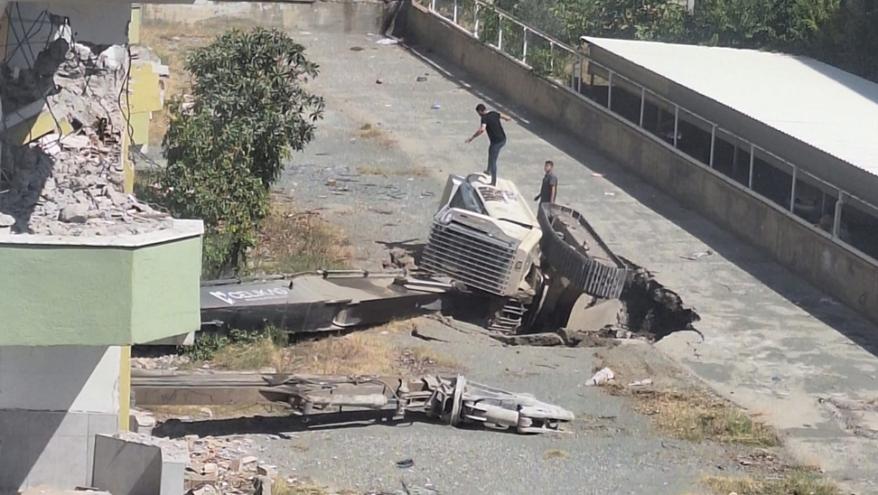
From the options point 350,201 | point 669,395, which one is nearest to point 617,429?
point 669,395

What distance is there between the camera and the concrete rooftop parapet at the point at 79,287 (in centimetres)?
980

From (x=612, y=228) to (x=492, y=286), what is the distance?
4455 mm

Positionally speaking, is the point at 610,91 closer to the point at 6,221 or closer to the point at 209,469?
the point at 209,469

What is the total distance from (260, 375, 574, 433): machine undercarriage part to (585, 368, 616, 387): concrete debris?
4.50 ft

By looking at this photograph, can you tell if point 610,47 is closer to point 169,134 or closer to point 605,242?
point 605,242

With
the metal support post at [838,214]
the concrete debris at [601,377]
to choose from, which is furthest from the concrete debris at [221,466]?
the metal support post at [838,214]

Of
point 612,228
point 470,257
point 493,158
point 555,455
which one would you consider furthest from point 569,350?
point 493,158

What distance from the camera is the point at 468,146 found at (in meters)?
28.2

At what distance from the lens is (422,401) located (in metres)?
15.4

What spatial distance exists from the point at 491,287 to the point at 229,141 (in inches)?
143

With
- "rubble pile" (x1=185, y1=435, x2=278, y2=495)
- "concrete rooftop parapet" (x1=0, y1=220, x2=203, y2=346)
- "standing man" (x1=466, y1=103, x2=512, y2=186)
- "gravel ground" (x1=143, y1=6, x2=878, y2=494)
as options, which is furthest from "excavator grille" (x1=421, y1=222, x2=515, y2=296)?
"concrete rooftop parapet" (x1=0, y1=220, x2=203, y2=346)

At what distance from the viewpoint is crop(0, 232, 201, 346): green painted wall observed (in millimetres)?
9797

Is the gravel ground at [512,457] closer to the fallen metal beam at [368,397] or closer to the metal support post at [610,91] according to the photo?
the fallen metal beam at [368,397]

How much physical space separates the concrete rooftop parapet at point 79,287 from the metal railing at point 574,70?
12.3 meters
